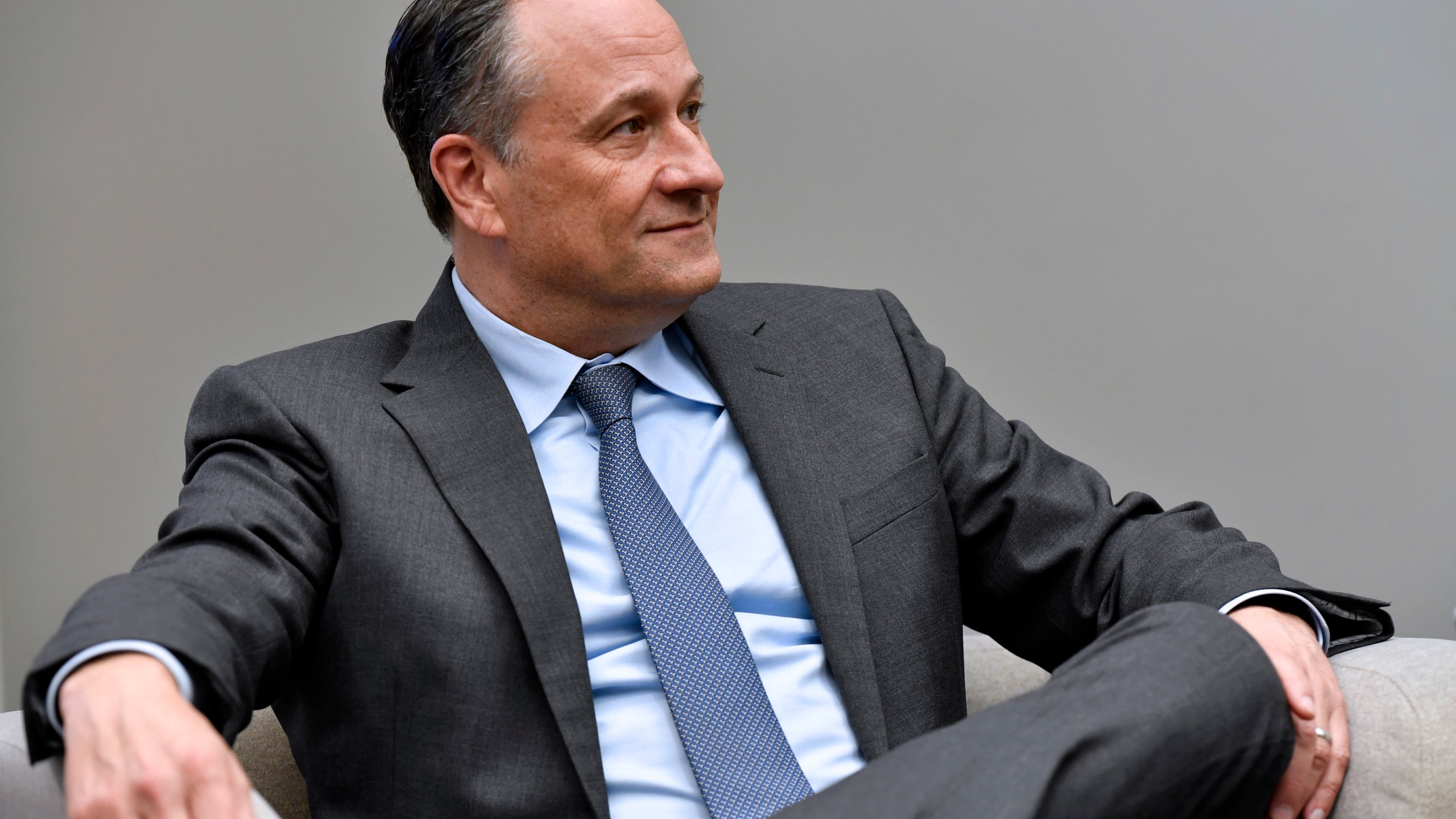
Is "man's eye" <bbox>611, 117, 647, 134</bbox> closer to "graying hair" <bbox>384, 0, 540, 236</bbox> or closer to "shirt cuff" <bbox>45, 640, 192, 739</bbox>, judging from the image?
"graying hair" <bbox>384, 0, 540, 236</bbox>

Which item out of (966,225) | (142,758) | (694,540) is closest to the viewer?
(142,758)

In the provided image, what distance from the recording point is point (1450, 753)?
45.5 inches

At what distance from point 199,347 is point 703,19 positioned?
117 cm

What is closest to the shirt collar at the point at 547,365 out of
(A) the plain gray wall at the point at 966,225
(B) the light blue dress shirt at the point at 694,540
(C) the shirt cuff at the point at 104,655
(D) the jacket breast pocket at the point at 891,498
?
(B) the light blue dress shirt at the point at 694,540

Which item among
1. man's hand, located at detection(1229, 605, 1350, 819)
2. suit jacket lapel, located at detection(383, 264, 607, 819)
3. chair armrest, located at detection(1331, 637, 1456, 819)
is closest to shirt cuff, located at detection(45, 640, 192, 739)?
suit jacket lapel, located at detection(383, 264, 607, 819)

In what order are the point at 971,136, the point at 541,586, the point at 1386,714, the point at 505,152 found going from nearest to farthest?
the point at 1386,714 < the point at 541,586 < the point at 505,152 < the point at 971,136

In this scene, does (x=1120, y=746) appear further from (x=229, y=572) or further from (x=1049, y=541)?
(x=229, y=572)

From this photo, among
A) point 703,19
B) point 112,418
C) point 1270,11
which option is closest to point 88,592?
point 112,418

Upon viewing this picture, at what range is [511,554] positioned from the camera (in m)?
1.33

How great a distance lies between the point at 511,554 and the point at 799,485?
0.35 m

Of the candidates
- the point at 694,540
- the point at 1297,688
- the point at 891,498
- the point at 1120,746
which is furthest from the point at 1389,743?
the point at 694,540

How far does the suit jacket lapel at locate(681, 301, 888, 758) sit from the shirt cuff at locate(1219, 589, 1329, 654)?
1.26 ft

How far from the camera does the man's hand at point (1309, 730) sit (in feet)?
3.76

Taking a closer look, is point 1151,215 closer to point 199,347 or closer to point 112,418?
point 199,347
